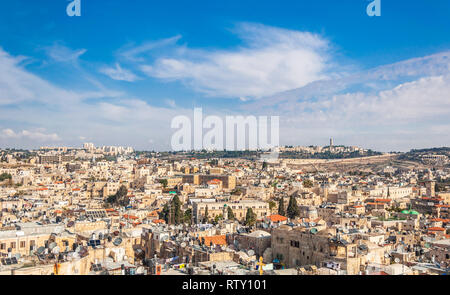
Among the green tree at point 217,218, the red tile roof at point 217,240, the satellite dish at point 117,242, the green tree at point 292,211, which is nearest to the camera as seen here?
the satellite dish at point 117,242

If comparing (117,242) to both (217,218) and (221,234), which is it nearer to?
(221,234)

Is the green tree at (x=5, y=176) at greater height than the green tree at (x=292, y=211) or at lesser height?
greater

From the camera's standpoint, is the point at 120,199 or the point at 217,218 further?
the point at 120,199

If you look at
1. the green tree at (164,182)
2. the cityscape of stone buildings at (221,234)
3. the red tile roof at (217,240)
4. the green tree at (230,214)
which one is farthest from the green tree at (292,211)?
the green tree at (164,182)

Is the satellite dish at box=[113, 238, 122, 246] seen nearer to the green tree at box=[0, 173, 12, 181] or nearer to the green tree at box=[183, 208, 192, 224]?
the green tree at box=[183, 208, 192, 224]

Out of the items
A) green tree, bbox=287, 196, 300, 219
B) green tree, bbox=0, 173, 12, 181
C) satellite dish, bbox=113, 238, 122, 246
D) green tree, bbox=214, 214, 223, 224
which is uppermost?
green tree, bbox=0, 173, 12, 181

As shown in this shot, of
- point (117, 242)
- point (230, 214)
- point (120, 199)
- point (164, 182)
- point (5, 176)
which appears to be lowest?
point (230, 214)

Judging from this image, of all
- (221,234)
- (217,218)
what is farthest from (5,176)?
(221,234)

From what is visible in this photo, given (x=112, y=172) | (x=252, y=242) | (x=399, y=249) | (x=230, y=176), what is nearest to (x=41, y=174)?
(x=112, y=172)

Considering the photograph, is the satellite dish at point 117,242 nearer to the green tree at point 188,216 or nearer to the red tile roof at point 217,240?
the red tile roof at point 217,240

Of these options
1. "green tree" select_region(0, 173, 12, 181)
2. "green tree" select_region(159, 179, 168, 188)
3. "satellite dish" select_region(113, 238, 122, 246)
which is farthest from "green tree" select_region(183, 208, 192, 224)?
"green tree" select_region(0, 173, 12, 181)

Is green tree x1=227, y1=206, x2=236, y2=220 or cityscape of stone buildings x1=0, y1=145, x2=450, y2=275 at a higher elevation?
cityscape of stone buildings x1=0, y1=145, x2=450, y2=275

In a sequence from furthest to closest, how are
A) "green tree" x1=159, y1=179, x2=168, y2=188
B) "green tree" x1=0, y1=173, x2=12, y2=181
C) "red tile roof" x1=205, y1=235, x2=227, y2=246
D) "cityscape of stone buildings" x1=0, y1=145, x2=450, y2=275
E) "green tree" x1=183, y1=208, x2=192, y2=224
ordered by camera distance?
"green tree" x1=0, y1=173, x2=12, y2=181 < "green tree" x1=159, y1=179, x2=168, y2=188 < "green tree" x1=183, y1=208, x2=192, y2=224 < "red tile roof" x1=205, y1=235, x2=227, y2=246 < "cityscape of stone buildings" x1=0, y1=145, x2=450, y2=275
